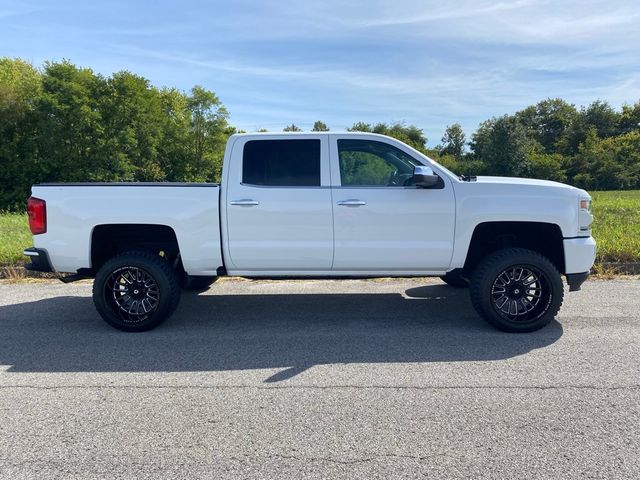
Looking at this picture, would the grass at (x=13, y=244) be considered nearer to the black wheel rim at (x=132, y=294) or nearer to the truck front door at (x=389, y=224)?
the black wheel rim at (x=132, y=294)

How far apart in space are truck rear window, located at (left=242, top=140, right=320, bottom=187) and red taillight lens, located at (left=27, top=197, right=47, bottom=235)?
83.1 inches

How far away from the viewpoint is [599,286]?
7371 millimetres

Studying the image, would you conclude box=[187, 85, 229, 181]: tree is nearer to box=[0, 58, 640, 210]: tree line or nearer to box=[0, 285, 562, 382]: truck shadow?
box=[0, 58, 640, 210]: tree line

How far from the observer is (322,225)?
5352 mm

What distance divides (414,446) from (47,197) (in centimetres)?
444

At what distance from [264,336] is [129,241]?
194 cm

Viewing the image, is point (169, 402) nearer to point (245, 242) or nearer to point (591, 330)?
point (245, 242)

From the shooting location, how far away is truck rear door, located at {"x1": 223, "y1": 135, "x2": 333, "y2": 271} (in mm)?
5344

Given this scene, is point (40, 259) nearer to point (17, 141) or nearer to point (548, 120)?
point (17, 141)

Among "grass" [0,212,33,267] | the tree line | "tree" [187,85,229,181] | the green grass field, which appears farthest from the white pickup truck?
"tree" [187,85,229,181]

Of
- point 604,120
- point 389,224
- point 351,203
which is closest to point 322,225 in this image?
point 351,203

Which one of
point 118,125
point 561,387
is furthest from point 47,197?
point 118,125

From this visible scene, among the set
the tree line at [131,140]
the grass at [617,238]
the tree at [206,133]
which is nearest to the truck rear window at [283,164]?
the grass at [617,238]

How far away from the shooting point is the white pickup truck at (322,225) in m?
5.30
